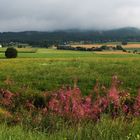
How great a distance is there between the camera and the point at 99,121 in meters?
9.49

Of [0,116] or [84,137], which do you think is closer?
[84,137]

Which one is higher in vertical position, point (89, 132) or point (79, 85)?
point (89, 132)

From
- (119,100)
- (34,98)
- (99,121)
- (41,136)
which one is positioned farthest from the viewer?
(34,98)

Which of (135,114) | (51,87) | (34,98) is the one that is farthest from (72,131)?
(51,87)

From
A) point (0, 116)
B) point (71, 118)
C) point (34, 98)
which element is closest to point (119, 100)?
point (71, 118)

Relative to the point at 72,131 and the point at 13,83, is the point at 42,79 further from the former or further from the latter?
the point at 72,131

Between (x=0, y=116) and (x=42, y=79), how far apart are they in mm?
9836

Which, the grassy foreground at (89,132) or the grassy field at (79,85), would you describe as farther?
the grassy field at (79,85)

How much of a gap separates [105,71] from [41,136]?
16698 mm

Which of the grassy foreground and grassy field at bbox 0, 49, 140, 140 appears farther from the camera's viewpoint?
grassy field at bbox 0, 49, 140, 140

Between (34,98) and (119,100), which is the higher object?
(119,100)

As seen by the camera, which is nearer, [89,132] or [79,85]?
[89,132]

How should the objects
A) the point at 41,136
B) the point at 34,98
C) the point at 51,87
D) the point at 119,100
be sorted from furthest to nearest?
the point at 51,87 < the point at 34,98 < the point at 119,100 < the point at 41,136

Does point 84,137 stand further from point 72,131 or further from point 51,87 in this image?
point 51,87
